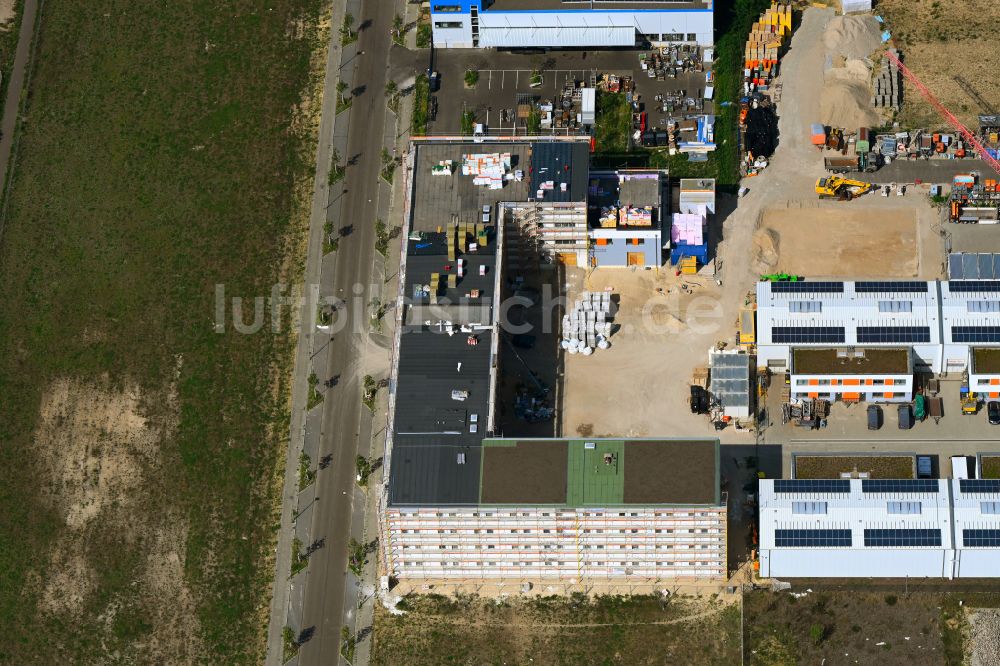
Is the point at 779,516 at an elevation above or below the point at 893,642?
above

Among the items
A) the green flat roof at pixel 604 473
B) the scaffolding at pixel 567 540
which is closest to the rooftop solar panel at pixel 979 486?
the scaffolding at pixel 567 540

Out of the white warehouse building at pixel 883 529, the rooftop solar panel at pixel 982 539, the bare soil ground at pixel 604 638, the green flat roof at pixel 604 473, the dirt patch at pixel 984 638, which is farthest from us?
the bare soil ground at pixel 604 638

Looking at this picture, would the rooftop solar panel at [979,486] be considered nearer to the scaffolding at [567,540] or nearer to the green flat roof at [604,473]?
the scaffolding at [567,540]

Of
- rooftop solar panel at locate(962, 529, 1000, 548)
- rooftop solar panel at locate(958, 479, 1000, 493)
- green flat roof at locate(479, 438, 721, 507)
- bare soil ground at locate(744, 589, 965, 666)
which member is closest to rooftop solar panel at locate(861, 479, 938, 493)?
rooftop solar panel at locate(958, 479, 1000, 493)

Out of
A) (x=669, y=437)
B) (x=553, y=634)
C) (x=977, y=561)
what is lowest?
(x=553, y=634)

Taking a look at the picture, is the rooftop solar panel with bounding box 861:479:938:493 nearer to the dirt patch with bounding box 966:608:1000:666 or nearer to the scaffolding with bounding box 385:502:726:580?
the dirt patch with bounding box 966:608:1000:666

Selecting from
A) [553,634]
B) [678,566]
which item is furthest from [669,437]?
[553,634]

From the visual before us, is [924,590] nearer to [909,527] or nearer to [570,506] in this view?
[909,527]
